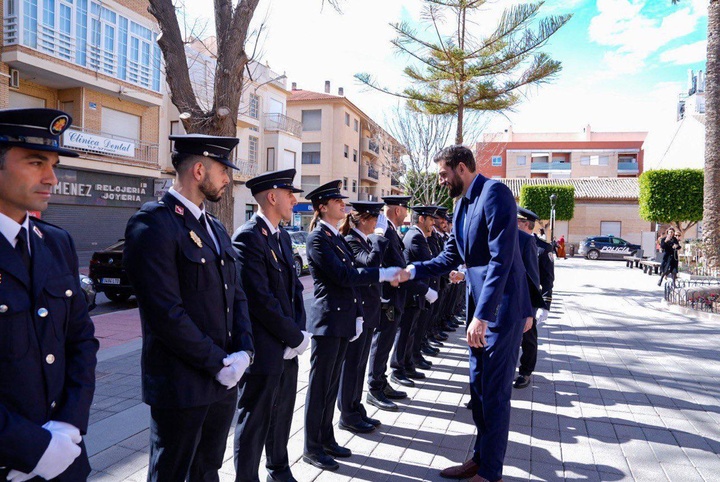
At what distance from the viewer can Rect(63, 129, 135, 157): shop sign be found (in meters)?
20.2

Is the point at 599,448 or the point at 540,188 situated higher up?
the point at 540,188

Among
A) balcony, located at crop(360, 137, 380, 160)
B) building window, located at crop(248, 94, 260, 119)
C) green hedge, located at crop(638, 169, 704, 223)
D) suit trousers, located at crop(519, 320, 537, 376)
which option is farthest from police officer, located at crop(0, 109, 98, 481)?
balcony, located at crop(360, 137, 380, 160)

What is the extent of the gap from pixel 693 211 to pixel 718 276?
19.2 m

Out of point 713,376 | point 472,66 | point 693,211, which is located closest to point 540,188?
point 693,211

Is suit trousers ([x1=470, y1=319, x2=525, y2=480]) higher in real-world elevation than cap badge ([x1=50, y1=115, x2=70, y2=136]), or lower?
lower

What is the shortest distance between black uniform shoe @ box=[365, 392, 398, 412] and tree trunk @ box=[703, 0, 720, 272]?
12.4m

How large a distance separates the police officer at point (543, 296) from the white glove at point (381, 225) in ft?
5.19

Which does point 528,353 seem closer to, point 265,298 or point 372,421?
point 372,421

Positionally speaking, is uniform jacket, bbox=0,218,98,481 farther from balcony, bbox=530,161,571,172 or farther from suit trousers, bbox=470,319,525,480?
balcony, bbox=530,161,571,172

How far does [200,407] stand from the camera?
237 cm

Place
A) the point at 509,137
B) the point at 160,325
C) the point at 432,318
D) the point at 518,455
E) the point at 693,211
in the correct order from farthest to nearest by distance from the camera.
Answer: the point at 509,137
the point at 693,211
the point at 432,318
the point at 518,455
the point at 160,325

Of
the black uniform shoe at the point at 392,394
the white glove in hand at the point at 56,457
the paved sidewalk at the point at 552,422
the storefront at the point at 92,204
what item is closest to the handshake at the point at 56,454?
the white glove in hand at the point at 56,457

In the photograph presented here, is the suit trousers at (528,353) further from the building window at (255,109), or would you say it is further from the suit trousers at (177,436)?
the building window at (255,109)

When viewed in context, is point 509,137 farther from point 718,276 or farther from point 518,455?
point 518,455
